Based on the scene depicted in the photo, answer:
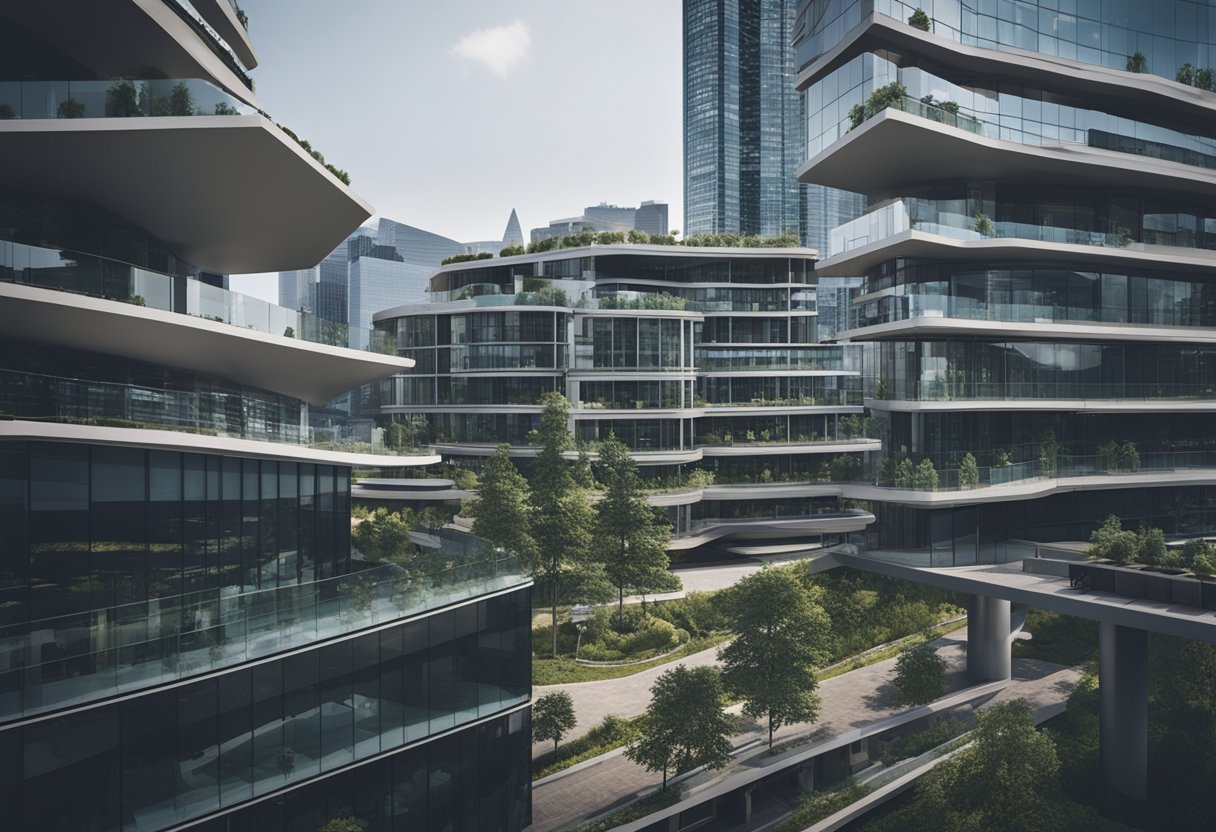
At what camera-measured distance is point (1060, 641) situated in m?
35.9

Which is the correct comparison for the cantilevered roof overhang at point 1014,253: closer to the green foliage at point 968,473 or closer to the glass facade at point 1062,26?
the glass facade at point 1062,26

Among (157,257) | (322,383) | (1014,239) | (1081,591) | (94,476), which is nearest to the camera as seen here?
(94,476)

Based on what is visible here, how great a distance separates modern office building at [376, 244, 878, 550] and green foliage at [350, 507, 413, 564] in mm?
10028

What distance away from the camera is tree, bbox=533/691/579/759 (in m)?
25.6

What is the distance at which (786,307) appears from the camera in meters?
64.2

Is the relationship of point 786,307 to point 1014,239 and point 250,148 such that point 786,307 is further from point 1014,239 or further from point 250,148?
point 250,148

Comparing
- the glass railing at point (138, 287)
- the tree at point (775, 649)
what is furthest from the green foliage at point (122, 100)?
the tree at point (775, 649)

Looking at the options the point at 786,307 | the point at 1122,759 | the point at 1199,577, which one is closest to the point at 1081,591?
the point at 1199,577

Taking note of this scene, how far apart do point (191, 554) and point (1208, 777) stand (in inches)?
1158

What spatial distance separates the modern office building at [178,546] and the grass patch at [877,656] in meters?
16.2

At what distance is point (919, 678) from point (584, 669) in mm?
13400

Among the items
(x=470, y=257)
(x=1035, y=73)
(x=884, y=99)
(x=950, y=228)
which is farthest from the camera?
(x=470, y=257)

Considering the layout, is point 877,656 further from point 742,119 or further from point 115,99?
point 742,119

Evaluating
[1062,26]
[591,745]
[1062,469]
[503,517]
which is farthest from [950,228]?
[591,745]
